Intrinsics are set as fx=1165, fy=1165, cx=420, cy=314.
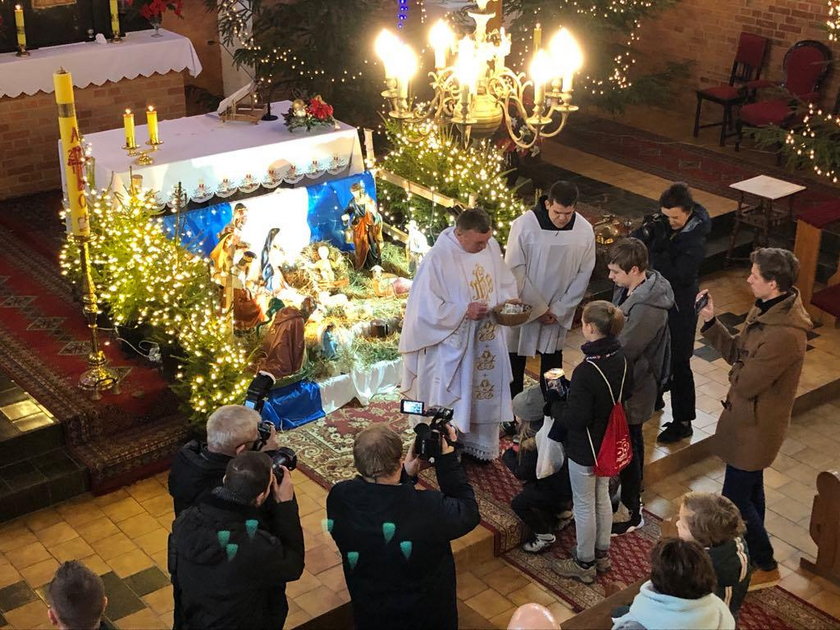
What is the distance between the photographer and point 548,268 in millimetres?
6992

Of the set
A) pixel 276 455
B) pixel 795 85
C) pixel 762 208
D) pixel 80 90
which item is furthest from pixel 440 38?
pixel 795 85

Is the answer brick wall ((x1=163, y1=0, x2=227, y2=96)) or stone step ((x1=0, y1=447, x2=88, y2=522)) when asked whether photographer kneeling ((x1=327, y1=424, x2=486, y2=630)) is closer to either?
stone step ((x1=0, y1=447, x2=88, y2=522))

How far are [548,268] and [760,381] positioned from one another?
1568mm

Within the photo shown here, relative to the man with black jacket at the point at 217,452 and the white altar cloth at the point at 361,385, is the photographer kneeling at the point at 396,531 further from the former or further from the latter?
the white altar cloth at the point at 361,385

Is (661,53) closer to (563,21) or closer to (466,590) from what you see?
(563,21)

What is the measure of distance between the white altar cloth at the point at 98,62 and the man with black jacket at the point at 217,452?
6.44 m

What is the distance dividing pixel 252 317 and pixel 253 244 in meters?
0.93

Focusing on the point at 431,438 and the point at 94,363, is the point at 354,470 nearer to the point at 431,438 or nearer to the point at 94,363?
the point at 94,363

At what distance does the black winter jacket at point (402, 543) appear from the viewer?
4.40m

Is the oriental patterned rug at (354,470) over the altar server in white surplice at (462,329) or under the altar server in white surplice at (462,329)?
under

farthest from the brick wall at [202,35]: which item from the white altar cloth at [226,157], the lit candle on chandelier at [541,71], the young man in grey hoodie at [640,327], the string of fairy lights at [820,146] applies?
the young man in grey hoodie at [640,327]

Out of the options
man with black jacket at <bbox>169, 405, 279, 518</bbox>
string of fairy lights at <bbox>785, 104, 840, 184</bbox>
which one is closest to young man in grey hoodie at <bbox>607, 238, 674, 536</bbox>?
man with black jacket at <bbox>169, 405, 279, 518</bbox>

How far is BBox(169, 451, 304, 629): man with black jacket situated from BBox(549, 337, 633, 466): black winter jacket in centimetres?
172

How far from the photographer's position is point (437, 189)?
8.98 meters
